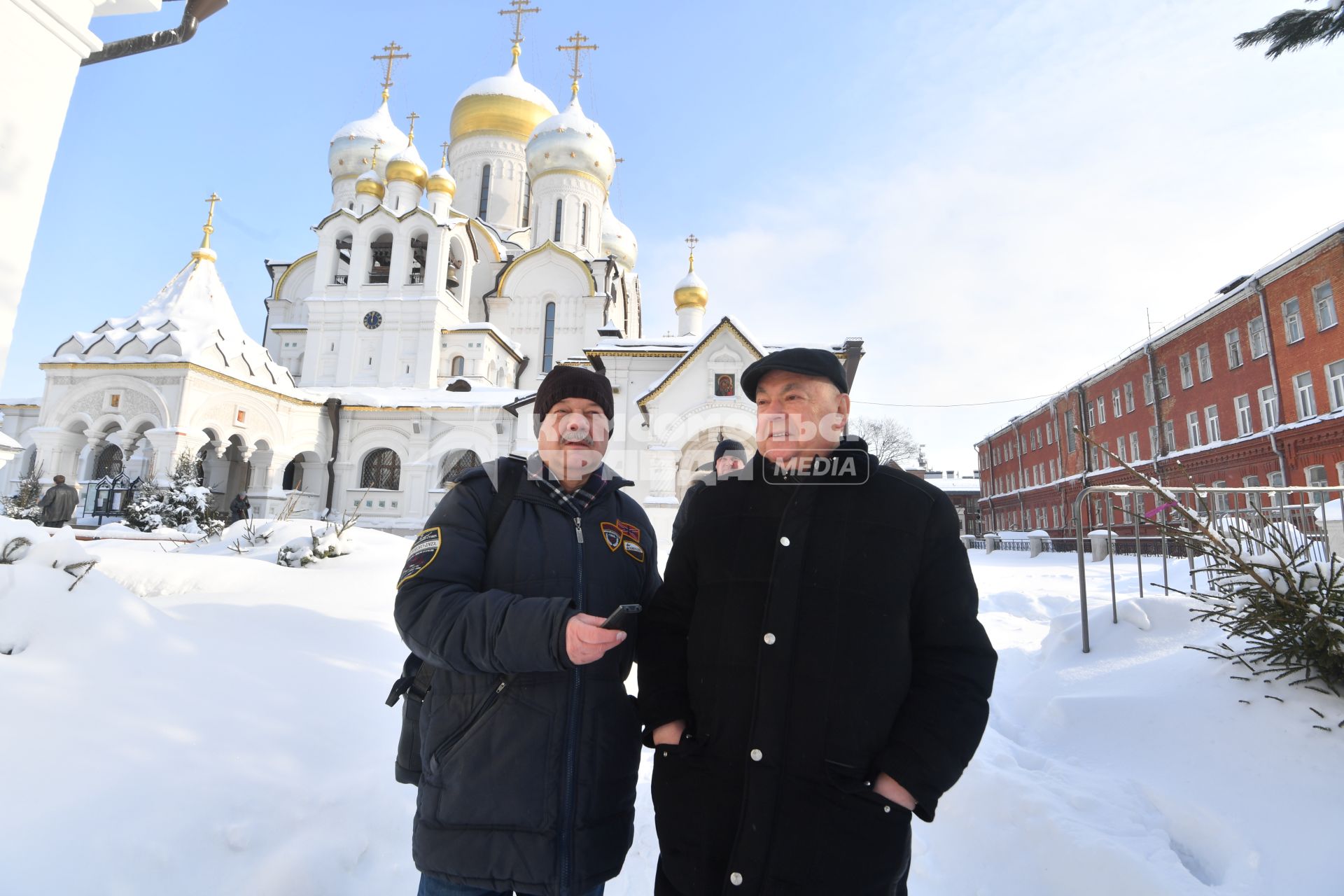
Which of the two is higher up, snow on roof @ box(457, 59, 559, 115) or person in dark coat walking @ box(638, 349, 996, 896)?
snow on roof @ box(457, 59, 559, 115)

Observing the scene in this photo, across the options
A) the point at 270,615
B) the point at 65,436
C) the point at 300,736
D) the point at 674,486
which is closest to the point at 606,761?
the point at 300,736

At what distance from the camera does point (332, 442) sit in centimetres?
2208

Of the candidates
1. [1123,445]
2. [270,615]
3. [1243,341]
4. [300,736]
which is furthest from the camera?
[1123,445]

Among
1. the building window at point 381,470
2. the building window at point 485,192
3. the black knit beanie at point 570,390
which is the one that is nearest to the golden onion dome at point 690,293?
the building window at point 381,470

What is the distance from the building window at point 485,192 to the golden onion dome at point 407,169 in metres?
3.84

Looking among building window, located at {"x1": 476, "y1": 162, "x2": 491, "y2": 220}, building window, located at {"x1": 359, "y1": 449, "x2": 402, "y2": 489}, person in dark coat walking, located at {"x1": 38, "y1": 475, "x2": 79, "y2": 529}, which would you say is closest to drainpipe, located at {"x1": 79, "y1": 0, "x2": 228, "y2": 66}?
person in dark coat walking, located at {"x1": 38, "y1": 475, "x2": 79, "y2": 529}

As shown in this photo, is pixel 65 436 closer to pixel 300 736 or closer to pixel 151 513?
pixel 151 513

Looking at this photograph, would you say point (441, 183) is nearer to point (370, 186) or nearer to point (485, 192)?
point (370, 186)

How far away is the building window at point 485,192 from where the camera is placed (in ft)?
101

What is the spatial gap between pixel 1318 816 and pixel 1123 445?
28472mm

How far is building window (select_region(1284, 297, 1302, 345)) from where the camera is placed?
18281 mm

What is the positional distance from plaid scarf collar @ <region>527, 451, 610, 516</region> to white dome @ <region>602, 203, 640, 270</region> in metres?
32.3

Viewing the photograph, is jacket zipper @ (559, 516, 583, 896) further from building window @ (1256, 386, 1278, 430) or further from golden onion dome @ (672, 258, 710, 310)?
building window @ (1256, 386, 1278, 430)

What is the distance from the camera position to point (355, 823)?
285 cm
